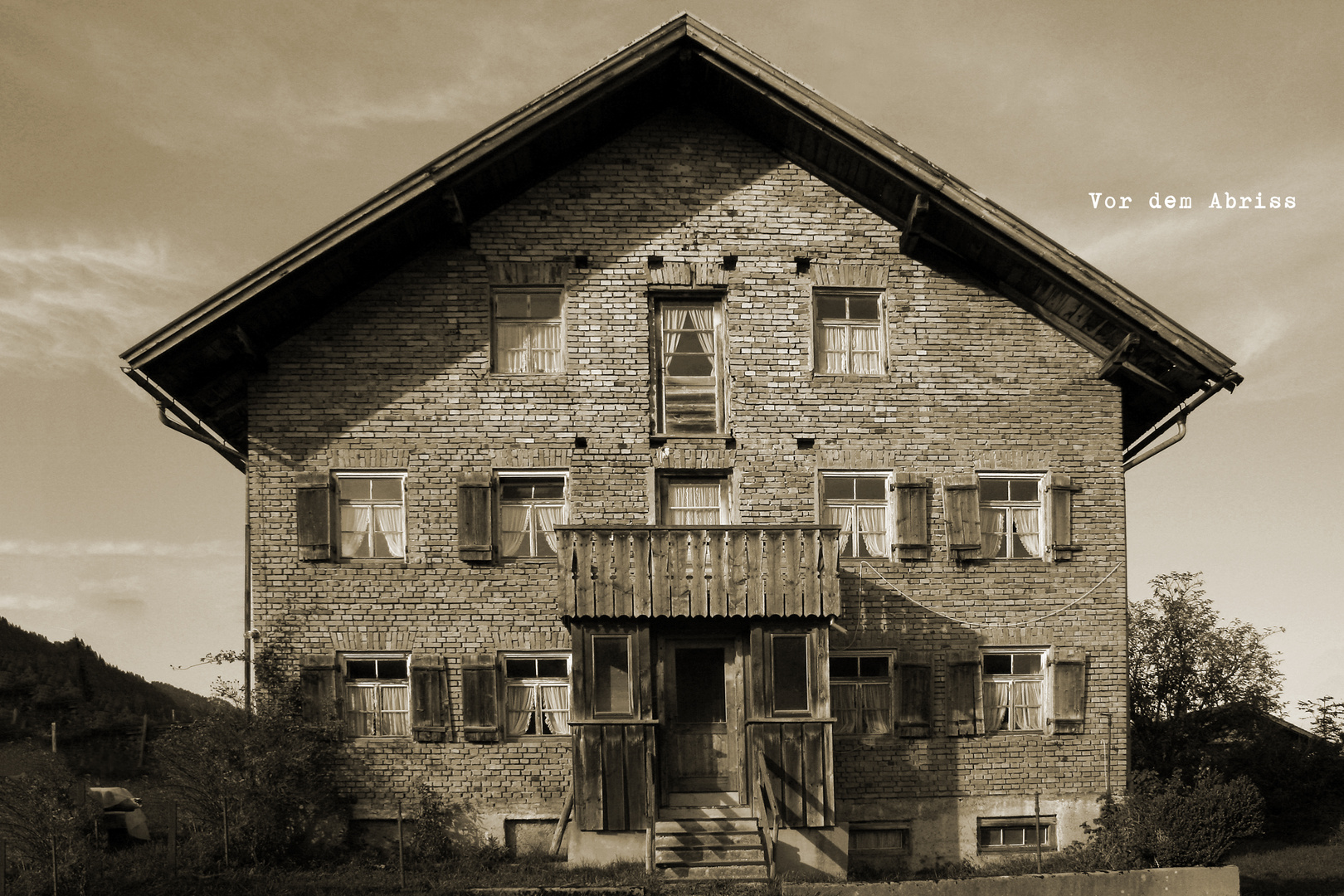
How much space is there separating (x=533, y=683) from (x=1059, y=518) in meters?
8.39

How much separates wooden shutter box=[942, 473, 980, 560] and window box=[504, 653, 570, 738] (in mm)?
6149

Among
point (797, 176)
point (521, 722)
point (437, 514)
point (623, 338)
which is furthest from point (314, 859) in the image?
point (797, 176)

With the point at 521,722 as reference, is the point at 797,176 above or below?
above

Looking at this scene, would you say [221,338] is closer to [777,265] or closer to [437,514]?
[437,514]

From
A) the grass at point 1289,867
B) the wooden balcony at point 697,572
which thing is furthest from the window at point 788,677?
the grass at point 1289,867

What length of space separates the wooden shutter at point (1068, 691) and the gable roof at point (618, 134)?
13.9 ft

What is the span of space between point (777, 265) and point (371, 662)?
8584 mm

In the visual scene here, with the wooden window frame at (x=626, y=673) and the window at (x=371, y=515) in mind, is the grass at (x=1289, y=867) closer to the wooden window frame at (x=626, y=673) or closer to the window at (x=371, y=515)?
the wooden window frame at (x=626, y=673)

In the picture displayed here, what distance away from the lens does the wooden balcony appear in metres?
16.1

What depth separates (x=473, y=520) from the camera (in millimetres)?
17812

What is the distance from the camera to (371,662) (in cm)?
1777

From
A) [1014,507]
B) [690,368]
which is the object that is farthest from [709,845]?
[1014,507]

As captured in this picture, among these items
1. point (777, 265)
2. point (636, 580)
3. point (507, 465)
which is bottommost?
point (636, 580)

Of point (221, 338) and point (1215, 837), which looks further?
point (221, 338)
